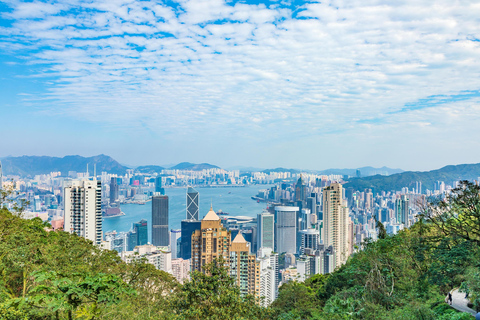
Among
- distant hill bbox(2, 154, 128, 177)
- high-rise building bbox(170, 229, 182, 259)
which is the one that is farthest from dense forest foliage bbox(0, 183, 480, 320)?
distant hill bbox(2, 154, 128, 177)

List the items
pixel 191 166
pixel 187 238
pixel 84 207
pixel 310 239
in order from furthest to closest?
A: pixel 191 166
pixel 187 238
pixel 310 239
pixel 84 207

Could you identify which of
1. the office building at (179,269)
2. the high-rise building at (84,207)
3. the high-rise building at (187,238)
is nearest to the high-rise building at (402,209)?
the high-rise building at (187,238)

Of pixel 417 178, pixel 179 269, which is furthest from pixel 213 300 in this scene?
pixel 417 178

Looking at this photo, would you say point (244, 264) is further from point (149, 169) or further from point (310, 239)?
point (149, 169)

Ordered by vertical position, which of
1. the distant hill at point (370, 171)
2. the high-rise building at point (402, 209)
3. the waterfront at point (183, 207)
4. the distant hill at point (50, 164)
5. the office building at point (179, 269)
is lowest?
the office building at point (179, 269)

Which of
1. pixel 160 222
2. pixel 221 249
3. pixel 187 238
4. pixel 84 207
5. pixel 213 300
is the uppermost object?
pixel 213 300

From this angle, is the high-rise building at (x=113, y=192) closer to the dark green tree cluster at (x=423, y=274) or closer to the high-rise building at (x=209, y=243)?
the high-rise building at (x=209, y=243)
